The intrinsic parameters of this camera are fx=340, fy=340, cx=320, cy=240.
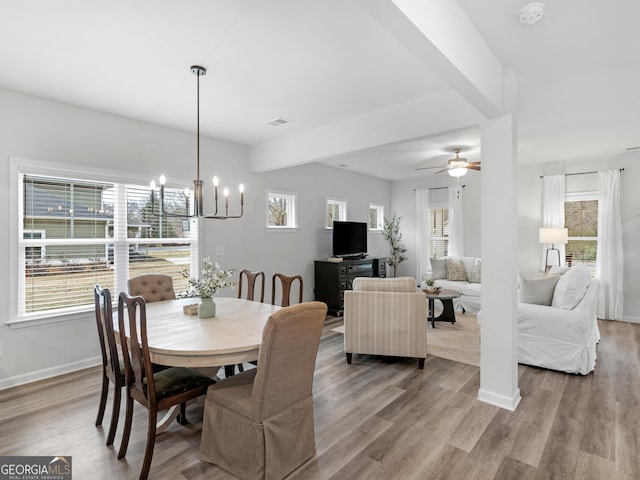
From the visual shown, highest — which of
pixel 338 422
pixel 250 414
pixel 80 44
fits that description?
pixel 80 44

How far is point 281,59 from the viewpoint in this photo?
8.45ft

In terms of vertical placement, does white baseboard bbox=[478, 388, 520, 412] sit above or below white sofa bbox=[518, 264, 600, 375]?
below

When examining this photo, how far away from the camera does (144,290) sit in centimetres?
328

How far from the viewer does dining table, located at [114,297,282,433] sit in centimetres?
197

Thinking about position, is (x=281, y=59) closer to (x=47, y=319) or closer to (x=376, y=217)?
(x=47, y=319)

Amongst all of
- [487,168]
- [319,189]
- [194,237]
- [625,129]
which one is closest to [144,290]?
[194,237]

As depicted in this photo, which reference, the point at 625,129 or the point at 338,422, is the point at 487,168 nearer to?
the point at 338,422

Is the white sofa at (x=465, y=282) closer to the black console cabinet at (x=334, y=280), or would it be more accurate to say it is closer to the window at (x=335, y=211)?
the black console cabinet at (x=334, y=280)

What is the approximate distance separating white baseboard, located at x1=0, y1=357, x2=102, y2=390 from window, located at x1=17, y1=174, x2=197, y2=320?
0.55m

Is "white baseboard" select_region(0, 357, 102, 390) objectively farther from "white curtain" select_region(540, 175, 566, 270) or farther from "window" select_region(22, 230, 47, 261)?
"white curtain" select_region(540, 175, 566, 270)

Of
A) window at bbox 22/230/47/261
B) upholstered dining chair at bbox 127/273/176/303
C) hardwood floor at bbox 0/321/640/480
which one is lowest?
hardwood floor at bbox 0/321/640/480

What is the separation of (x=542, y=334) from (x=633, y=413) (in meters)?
0.93

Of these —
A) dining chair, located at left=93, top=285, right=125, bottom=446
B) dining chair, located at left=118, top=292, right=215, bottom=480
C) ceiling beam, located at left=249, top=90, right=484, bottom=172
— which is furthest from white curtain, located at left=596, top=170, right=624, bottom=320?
dining chair, located at left=93, top=285, right=125, bottom=446

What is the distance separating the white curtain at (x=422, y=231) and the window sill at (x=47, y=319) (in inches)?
246
